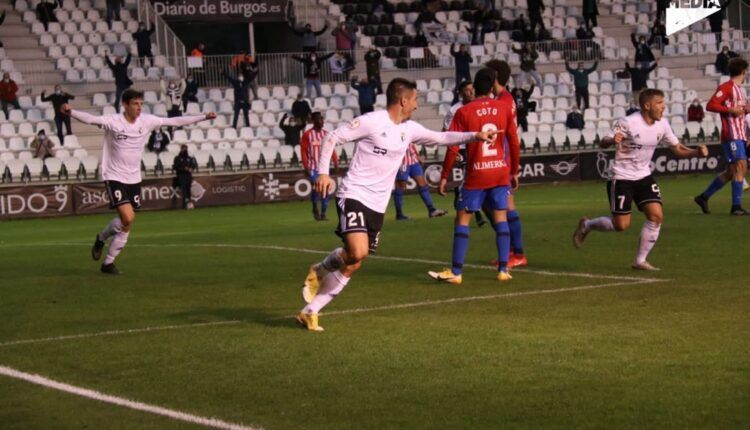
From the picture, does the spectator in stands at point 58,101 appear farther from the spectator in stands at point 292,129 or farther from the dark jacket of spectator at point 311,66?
the dark jacket of spectator at point 311,66

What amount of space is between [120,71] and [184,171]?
632 cm

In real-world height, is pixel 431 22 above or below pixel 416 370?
above

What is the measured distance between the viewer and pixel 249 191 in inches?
1375

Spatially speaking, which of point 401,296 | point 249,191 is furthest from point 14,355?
point 249,191

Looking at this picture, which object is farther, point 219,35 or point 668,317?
point 219,35

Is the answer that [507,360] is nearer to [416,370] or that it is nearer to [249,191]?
[416,370]

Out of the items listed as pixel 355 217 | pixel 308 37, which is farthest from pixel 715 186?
pixel 308 37

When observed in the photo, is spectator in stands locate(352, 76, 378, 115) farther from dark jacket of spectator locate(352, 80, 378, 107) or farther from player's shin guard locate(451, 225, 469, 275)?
player's shin guard locate(451, 225, 469, 275)

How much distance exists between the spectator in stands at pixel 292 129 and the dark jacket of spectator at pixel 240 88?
180 cm

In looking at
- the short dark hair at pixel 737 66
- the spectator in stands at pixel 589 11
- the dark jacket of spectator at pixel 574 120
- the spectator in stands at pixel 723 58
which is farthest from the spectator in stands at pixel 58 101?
the spectator in stands at pixel 723 58

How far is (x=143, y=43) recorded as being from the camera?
40625mm

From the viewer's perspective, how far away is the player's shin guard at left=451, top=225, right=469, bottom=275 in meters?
14.3

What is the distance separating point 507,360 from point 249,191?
25.9 m

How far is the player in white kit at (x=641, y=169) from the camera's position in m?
14.9
